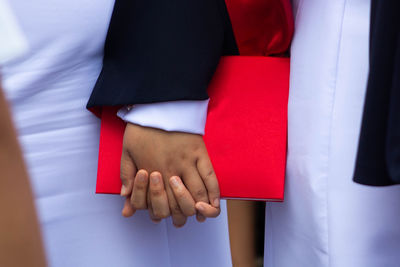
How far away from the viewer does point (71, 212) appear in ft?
2.64

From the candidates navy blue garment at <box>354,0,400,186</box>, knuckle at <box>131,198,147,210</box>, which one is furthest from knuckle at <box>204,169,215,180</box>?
navy blue garment at <box>354,0,400,186</box>

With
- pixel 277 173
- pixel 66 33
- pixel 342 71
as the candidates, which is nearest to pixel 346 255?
pixel 277 173

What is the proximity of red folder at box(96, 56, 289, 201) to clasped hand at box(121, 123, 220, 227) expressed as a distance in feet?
0.11

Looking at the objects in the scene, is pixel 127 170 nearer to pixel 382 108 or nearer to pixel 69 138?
pixel 69 138

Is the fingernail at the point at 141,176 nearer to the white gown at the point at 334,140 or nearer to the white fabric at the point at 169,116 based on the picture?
the white fabric at the point at 169,116

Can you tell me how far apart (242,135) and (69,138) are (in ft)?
0.88

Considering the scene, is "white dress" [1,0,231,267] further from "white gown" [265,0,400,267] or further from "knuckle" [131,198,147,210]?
"white gown" [265,0,400,267]

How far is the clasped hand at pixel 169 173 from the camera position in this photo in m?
0.71

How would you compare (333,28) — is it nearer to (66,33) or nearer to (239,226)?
(66,33)

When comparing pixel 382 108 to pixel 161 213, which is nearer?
pixel 382 108

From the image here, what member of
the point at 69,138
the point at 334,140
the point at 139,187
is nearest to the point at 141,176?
the point at 139,187

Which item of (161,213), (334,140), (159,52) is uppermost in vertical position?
(159,52)

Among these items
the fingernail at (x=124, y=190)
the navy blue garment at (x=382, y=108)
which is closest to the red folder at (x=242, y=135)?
the fingernail at (x=124, y=190)

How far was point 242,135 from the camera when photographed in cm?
77
